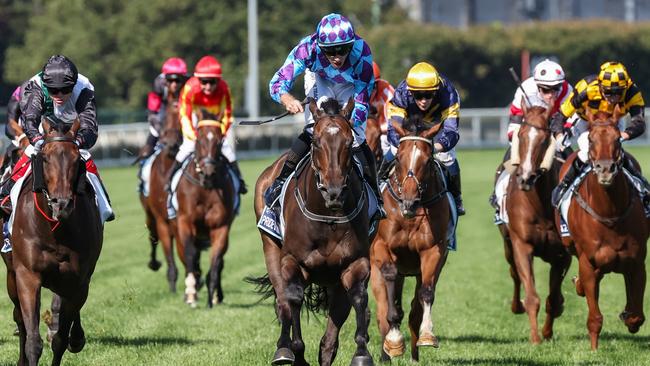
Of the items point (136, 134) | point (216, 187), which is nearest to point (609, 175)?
A: point (216, 187)

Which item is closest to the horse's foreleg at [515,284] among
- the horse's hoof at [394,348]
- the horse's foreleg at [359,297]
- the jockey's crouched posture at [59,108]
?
the horse's hoof at [394,348]

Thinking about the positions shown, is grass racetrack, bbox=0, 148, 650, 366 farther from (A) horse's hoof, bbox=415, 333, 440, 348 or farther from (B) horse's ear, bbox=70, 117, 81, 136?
(B) horse's ear, bbox=70, 117, 81, 136

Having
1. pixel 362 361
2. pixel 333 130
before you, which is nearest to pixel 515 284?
pixel 362 361

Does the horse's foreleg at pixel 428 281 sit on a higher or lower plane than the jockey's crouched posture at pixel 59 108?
lower

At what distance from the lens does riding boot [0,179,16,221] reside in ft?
31.0

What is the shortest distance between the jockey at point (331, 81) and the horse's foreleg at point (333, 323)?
702 millimetres

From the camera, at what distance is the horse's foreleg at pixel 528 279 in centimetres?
1138

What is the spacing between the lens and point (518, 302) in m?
13.3

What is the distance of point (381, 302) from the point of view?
10.4 m

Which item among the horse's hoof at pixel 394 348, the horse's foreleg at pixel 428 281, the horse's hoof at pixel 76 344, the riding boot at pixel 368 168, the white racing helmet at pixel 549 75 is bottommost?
the horse's hoof at pixel 394 348

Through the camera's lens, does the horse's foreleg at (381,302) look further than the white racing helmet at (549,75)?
No

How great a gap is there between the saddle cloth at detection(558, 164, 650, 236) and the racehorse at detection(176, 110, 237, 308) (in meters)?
4.24

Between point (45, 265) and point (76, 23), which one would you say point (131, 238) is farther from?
point (76, 23)

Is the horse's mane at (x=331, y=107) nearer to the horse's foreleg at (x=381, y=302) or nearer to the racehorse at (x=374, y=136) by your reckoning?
the horse's foreleg at (x=381, y=302)
